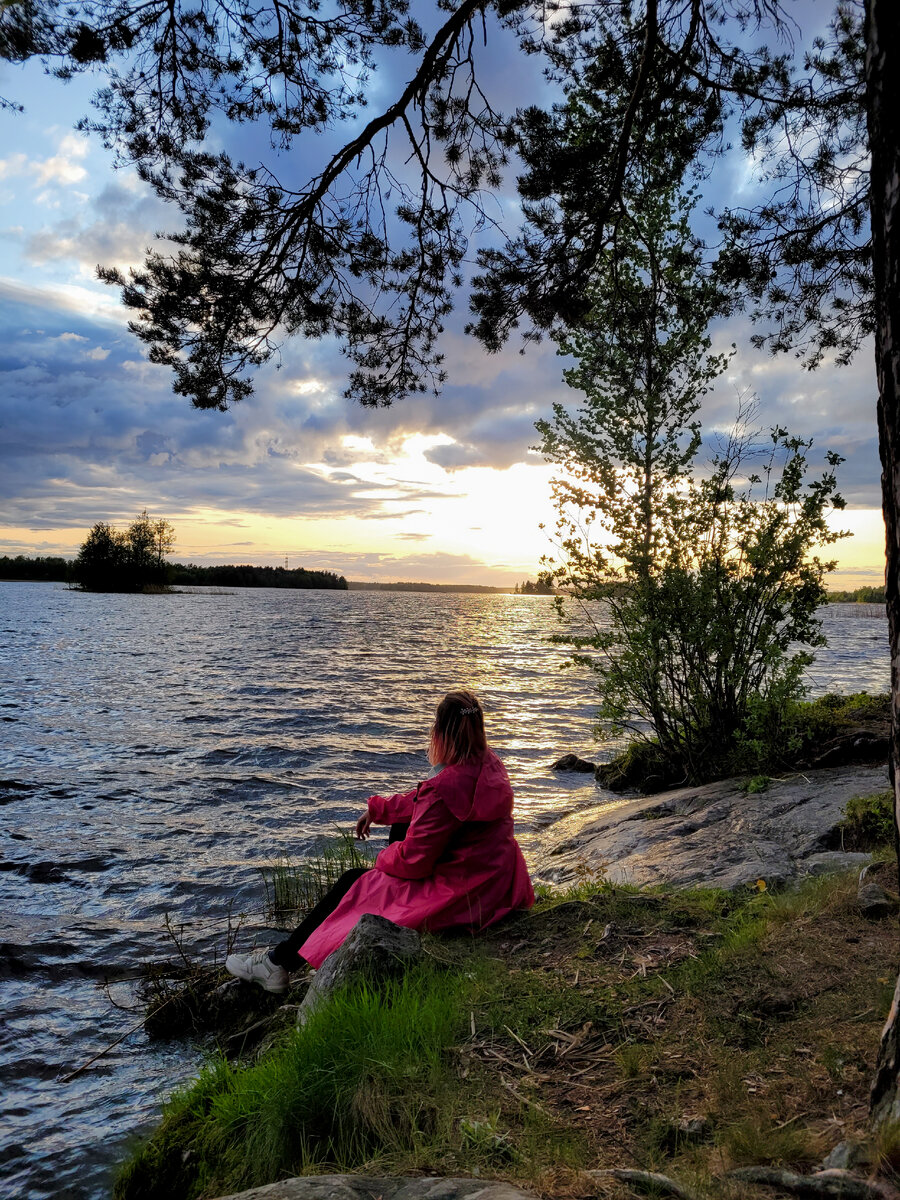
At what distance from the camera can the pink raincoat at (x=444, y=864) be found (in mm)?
4410

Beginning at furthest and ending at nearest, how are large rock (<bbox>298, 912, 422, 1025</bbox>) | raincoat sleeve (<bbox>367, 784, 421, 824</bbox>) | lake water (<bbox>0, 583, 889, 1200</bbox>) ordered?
raincoat sleeve (<bbox>367, 784, 421, 824</bbox>), lake water (<bbox>0, 583, 889, 1200</bbox>), large rock (<bbox>298, 912, 422, 1025</bbox>)

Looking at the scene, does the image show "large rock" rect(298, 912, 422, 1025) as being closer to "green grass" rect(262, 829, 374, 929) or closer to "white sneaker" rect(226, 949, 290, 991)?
"white sneaker" rect(226, 949, 290, 991)

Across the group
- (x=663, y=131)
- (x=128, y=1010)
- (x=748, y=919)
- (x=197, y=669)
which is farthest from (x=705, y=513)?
(x=197, y=669)

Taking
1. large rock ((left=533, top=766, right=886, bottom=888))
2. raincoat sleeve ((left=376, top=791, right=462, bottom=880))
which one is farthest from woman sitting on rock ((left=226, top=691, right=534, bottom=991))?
large rock ((left=533, top=766, right=886, bottom=888))

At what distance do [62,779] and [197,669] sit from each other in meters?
15.3

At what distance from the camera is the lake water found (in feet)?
15.3

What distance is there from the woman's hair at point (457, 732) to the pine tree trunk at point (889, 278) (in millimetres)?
2416

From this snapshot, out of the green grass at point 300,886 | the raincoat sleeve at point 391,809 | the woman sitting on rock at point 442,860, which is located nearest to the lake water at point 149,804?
the green grass at point 300,886

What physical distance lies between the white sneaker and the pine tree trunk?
363 cm

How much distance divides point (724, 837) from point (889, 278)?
206 inches

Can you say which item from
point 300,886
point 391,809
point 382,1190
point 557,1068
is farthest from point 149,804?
point 382,1190

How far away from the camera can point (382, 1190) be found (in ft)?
7.27

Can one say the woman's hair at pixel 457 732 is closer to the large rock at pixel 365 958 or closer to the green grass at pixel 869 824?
the large rock at pixel 365 958

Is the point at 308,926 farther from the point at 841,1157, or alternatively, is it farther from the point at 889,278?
the point at 889,278
